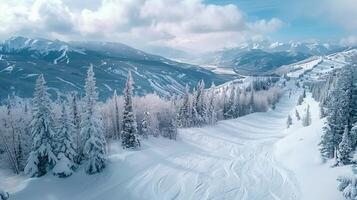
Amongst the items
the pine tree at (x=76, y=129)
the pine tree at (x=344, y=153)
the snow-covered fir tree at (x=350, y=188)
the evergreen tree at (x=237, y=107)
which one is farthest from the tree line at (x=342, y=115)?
the evergreen tree at (x=237, y=107)

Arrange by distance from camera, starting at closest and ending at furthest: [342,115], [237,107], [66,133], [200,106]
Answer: [342,115], [66,133], [200,106], [237,107]

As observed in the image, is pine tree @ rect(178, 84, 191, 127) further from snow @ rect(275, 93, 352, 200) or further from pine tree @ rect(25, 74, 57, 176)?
pine tree @ rect(25, 74, 57, 176)

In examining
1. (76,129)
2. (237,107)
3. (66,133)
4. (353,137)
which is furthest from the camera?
(237,107)

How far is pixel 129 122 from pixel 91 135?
49.7 ft

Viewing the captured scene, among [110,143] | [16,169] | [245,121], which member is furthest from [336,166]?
[245,121]

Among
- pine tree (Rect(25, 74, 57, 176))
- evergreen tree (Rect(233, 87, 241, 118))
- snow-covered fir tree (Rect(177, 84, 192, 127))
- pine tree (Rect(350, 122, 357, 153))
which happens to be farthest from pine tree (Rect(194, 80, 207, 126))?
pine tree (Rect(25, 74, 57, 176))

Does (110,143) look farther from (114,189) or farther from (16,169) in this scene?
(114,189)

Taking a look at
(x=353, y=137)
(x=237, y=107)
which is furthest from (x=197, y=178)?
(x=237, y=107)

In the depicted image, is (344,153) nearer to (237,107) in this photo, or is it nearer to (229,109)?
(229,109)

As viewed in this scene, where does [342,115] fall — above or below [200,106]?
above

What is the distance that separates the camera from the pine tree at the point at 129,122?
61.8m

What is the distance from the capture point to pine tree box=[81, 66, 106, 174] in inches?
1860

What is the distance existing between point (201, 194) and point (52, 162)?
2160 centimetres

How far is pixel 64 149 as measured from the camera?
4672 cm
